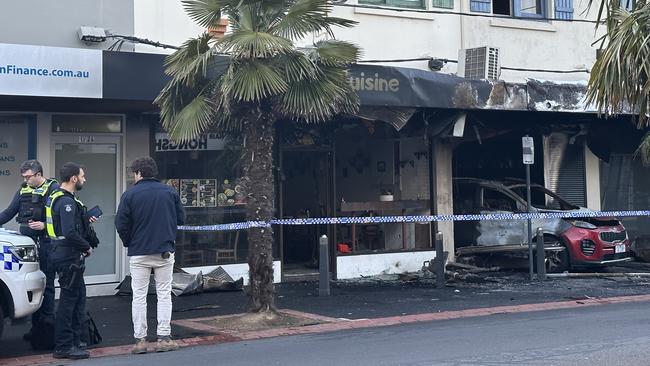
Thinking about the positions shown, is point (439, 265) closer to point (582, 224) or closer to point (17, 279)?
point (582, 224)

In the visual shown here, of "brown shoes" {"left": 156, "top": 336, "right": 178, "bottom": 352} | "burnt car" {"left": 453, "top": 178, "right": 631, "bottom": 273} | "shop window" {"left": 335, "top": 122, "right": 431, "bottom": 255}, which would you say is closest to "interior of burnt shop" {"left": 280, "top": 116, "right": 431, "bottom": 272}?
"shop window" {"left": 335, "top": 122, "right": 431, "bottom": 255}

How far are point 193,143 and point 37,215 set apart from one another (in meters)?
5.34

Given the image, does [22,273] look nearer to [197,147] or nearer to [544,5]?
[197,147]

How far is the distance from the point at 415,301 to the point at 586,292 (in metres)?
3.08

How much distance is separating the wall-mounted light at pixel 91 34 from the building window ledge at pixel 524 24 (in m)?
8.17

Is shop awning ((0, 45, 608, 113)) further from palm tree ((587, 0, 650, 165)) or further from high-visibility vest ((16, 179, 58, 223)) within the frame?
palm tree ((587, 0, 650, 165))

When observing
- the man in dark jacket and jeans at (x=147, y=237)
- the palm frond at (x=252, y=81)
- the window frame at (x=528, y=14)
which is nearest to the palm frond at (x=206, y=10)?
the palm frond at (x=252, y=81)

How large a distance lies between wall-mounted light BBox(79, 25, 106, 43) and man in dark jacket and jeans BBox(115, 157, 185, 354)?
4.43m

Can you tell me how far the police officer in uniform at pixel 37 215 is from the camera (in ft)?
30.7

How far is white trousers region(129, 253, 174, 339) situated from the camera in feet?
29.7

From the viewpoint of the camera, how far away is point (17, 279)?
8719 mm

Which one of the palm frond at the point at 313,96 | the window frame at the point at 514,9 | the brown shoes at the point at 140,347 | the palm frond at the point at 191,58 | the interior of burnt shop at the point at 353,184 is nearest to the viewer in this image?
the brown shoes at the point at 140,347

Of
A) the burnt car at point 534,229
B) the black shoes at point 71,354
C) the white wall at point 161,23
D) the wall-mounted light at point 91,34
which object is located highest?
the white wall at point 161,23

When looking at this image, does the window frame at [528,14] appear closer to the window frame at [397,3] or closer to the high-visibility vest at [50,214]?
the window frame at [397,3]
